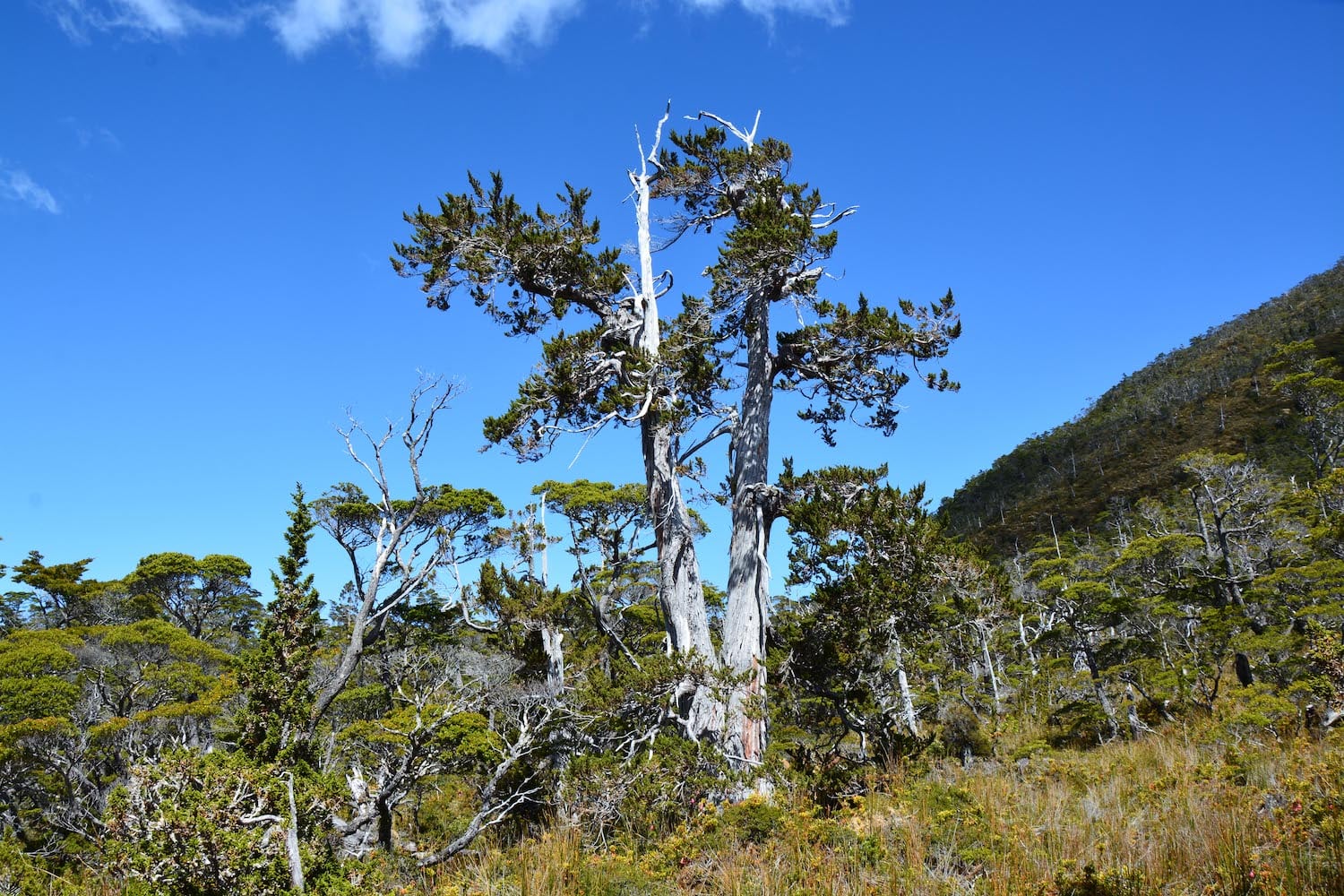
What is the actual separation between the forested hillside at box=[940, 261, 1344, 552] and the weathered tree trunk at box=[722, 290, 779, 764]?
5488 centimetres

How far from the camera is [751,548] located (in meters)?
9.28

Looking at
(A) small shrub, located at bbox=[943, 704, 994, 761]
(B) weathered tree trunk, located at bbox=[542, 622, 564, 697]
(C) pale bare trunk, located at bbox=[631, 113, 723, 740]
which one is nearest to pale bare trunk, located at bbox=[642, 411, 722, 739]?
(C) pale bare trunk, located at bbox=[631, 113, 723, 740]

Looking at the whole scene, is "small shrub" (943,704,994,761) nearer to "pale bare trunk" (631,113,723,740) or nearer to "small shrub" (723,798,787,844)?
"pale bare trunk" (631,113,723,740)

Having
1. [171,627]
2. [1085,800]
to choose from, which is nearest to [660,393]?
[1085,800]

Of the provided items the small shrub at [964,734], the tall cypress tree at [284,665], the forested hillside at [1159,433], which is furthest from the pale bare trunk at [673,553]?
the forested hillside at [1159,433]

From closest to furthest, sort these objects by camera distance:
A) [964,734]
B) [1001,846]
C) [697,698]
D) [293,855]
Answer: [293,855] < [1001,846] < [697,698] < [964,734]

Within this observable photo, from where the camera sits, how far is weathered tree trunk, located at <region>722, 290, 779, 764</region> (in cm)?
835

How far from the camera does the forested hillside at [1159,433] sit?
2643 inches

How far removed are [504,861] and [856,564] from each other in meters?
4.52

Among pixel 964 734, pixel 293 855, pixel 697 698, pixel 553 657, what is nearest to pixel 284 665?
pixel 293 855

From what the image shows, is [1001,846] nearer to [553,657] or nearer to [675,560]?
[675,560]

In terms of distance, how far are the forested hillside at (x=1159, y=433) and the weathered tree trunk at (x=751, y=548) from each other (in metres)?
54.9

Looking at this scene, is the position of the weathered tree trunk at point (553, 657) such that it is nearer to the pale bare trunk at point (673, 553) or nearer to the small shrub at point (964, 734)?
the pale bare trunk at point (673, 553)

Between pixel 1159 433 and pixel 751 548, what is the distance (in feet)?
296
